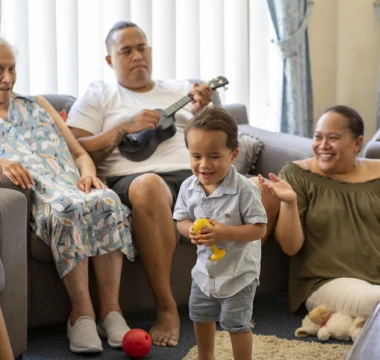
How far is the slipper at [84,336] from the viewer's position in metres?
2.48

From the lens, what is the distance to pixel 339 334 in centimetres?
Result: 261

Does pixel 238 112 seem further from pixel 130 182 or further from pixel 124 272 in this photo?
pixel 124 272

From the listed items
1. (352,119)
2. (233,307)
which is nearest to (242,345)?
(233,307)

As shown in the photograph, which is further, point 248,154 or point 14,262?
point 248,154

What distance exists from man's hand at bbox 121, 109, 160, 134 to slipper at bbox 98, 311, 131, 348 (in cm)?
74

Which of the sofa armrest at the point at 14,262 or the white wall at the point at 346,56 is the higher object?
the white wall at the point at 346,56

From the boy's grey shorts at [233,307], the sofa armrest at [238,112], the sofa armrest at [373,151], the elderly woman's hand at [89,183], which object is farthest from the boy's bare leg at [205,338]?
the sofa armrest at [238,112]

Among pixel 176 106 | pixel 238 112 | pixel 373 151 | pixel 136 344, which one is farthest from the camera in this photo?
pixel 238 112

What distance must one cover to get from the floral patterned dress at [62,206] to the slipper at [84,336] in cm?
17

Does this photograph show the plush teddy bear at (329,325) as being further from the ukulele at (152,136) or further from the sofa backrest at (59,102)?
the sofa backrest at (59,102)

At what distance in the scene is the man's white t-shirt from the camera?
9.99 feet

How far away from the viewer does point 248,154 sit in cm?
328

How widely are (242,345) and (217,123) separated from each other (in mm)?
593

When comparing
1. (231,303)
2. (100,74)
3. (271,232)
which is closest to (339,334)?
(271,232)
